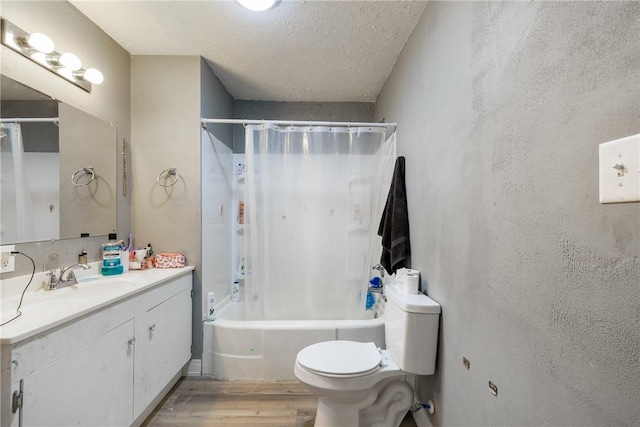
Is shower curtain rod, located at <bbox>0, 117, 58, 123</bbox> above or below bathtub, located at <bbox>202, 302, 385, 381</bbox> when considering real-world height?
above

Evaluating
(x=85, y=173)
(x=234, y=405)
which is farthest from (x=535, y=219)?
(x=85, y=173)

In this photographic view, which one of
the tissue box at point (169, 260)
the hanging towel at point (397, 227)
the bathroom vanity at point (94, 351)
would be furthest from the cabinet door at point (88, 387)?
the hanging towel at point (397, 227)

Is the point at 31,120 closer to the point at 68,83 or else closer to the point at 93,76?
the point at 68,83

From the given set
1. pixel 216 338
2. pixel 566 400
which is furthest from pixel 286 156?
pixel 566 400

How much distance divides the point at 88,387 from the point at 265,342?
1076 mm

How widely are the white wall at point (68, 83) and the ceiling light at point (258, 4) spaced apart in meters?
1.04

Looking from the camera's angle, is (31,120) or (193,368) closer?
(31,120)

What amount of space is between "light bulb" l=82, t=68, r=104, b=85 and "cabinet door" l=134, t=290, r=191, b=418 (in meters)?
1.45

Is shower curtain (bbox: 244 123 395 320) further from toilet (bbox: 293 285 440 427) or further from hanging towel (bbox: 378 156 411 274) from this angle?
toilet (bbox: 293 285 440 427)

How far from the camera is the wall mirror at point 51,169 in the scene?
4.24 feet

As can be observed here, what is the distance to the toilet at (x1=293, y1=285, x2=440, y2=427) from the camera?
1345mm

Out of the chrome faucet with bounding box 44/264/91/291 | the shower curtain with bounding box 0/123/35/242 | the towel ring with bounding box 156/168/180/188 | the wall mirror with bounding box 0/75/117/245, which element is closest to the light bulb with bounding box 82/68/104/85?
the wall mirror with bounding box 0/75/117/245

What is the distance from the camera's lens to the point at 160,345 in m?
1.66

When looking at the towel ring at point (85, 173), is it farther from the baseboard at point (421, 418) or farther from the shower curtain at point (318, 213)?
the baseboard at point (421, 418)
